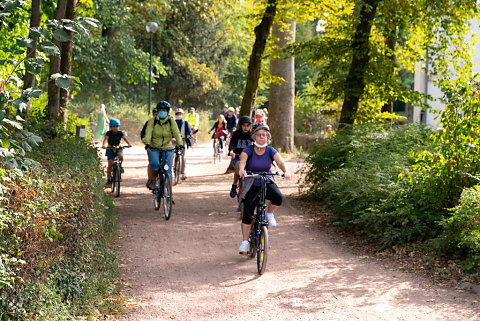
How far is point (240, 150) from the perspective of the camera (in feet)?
40.1

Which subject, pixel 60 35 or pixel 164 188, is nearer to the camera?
pixel 60 35

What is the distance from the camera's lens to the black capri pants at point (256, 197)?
8219 millimetres

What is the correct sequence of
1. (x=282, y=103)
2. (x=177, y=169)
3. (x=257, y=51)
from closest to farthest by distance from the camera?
1. (x=177, y=169)
2. (x=257, y=51)
3. (x=282, y=103)

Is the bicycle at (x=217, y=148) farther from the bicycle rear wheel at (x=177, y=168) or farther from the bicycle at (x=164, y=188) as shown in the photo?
the bicycle at (x=164, y=188)

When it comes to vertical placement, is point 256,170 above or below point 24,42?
below

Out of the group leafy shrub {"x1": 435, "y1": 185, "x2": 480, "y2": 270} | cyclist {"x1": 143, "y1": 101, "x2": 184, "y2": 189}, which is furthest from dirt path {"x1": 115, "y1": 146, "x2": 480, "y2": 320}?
cyclist {"x1": 143, "y1": 101, "x2": 184, "y2": 189}

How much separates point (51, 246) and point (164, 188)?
648 centimetres

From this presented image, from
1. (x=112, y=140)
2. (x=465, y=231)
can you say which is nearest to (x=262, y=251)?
(x=465, y=231)

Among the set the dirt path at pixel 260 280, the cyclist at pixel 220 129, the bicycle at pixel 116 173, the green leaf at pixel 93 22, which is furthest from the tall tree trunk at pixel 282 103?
the green leaf at pixel 93 22

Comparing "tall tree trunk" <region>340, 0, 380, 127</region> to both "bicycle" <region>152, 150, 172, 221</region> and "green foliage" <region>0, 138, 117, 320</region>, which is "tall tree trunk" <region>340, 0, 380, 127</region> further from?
"green foliage" <region>0, 138, 117, 320</region>

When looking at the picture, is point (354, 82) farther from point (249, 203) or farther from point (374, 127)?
point (249, 203)

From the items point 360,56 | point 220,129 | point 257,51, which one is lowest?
point 220,129

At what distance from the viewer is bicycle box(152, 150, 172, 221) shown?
1138 centimetres

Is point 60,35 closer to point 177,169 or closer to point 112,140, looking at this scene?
point 112,140
